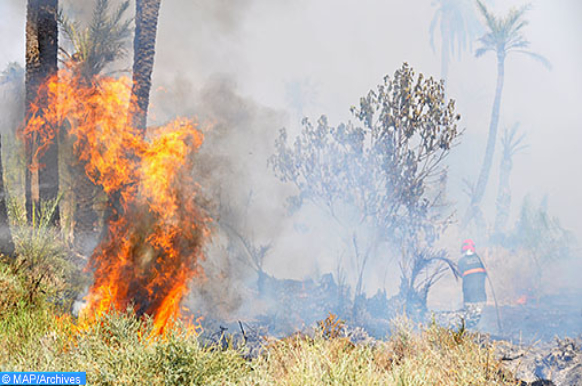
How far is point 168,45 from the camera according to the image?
14883mm

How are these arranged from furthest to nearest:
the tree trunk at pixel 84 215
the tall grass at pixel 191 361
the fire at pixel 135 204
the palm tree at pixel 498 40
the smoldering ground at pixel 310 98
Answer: the palm tree at pixel 498 40 → the smoldering ground at pixel 310 98 → the tree trunk at pixel 84 215 → the fire at pixel 135 204 → the tall grass at pixel 191 361

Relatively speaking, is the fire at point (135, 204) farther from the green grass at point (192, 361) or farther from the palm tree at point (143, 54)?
the green grass at point (192, 361)

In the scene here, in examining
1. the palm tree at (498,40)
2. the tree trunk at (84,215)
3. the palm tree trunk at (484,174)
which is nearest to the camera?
the tree trunk at (84,215)

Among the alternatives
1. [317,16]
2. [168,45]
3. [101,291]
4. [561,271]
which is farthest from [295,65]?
[101,291]

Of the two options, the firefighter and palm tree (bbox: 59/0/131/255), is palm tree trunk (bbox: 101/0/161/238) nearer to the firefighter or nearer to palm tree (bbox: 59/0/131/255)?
palm tree (bbox: 59/0/131/255)

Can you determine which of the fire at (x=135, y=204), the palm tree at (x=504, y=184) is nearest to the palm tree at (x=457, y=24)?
the palm tree at (x=504, y=184)

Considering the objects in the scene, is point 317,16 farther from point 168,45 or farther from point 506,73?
point 506,73

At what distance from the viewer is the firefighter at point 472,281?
11.2 m

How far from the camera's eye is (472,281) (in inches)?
442

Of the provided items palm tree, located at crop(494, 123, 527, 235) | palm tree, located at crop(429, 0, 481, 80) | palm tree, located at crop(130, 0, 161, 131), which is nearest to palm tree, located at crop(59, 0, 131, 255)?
palm tree, located at crop(130, 0, 161, 131)

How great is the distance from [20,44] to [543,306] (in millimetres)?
16818

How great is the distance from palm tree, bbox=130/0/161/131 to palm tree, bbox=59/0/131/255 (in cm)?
253

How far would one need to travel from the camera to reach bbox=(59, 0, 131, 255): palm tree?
10.2 m

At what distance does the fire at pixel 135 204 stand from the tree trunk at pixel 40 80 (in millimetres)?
173
